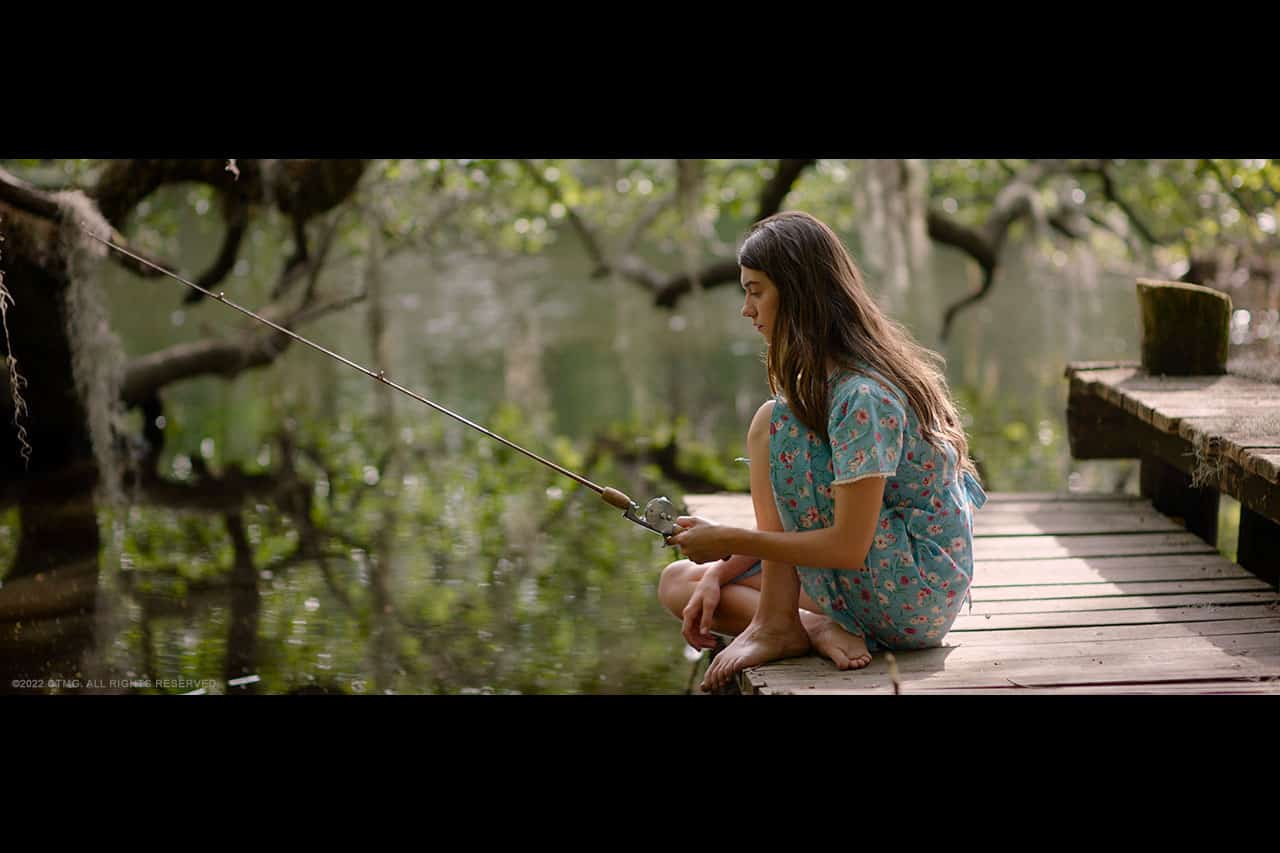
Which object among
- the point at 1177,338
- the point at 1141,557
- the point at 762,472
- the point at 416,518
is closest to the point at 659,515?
the point at 762,472

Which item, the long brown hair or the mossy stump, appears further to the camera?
the mossy stump

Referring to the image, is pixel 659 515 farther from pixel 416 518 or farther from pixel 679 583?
pixel 416 518

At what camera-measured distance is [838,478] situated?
2400mm

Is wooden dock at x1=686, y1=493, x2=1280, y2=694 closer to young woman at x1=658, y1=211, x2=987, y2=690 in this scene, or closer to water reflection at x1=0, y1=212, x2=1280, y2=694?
young woman at x1=658, y1=211, x2=987, y2=690

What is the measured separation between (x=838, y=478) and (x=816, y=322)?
0.30 metres

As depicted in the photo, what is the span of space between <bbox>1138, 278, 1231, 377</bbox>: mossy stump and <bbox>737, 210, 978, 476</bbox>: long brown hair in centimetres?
162

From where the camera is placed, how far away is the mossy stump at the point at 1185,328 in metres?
3.79

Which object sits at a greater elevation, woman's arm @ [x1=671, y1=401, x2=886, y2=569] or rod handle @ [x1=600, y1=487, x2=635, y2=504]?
rod handle @ [x1=600, y1=487, x2=635, y2=504]

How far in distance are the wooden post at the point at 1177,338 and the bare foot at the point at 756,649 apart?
1612mm

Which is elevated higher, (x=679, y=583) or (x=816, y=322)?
(x=816, y=322)

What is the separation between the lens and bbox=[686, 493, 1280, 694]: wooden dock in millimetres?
2514

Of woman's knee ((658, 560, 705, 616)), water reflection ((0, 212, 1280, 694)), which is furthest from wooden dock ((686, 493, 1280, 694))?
water reflection ((0, 212, 1280, 694))
